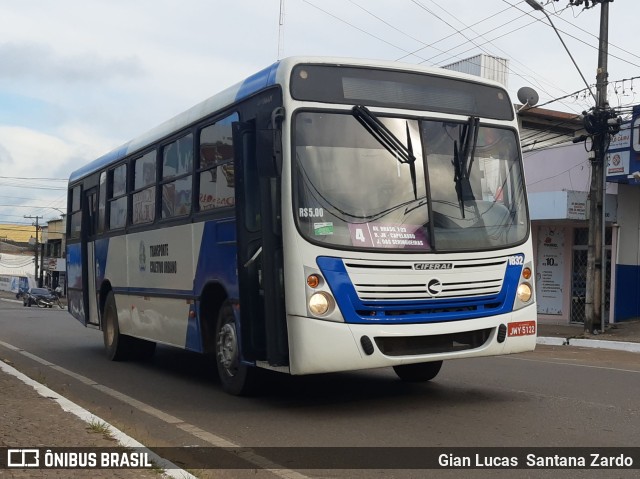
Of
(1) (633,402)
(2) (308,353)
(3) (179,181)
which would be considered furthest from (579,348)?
(2) (308,353)

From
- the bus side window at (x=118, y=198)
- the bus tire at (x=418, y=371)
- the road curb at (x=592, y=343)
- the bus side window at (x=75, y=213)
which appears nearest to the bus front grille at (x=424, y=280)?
the bus tire at (x=418, y=371)

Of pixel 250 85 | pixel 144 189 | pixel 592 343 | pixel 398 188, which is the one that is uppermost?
pixel 250 85

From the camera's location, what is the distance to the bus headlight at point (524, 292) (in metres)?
8.10

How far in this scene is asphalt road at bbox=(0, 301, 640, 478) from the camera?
6.66 m

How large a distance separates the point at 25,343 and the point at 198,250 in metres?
9.19

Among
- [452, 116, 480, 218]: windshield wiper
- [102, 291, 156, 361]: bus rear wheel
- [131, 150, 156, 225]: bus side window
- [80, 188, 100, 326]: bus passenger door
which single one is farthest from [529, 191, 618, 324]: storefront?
[452, 116, 480, 218]: windshield wiper

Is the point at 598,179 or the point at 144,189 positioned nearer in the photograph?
the point at 144,189

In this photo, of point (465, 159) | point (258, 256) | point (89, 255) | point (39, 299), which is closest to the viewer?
point (258, 256)

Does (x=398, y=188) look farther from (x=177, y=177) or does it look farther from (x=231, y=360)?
(x=177, y=177)

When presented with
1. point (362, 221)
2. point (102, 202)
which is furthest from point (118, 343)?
point (362, 221)

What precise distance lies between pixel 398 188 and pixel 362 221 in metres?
0.48

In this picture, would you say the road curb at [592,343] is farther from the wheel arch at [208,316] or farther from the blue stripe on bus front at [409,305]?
the wheel arch at [208,316]

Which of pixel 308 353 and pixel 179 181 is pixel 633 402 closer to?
pixel 308 353

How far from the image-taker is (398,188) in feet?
25.0
